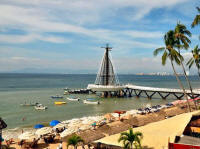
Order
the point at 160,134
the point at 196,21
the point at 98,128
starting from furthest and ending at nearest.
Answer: the point at 196,21 < the point at 98,128 < the point at 160,134

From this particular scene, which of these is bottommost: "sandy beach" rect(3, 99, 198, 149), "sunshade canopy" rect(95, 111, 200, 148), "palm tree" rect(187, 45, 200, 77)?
"sandy beach" rect(3, 99, 198, 149)

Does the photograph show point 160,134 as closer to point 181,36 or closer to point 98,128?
point 98,128

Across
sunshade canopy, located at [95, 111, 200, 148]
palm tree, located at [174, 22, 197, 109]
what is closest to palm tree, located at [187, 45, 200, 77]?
palm tree, located at [174, 22, 197, 109]

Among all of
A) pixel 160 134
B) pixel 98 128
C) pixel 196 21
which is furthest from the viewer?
pixel 196 21

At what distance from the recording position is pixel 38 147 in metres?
19.4

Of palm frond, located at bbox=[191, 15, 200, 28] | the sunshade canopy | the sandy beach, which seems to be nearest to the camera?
the sunshade canopy

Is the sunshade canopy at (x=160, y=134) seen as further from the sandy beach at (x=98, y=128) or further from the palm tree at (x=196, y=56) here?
the palm tree at (x=196, y=56)

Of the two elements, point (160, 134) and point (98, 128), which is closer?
point (160, 134)

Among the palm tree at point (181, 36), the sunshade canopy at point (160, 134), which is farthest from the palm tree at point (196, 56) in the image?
the sunshade canopy at point (160, 134)

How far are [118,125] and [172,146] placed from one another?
818 cm

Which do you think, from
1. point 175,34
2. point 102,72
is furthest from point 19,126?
point 102,72

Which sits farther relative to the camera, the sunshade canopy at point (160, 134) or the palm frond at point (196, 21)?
the palm frond at point (196, 21)

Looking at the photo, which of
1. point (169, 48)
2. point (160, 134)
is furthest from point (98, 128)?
point (169, 48)

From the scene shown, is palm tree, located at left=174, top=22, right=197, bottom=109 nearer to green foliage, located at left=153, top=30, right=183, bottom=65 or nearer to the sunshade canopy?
green foliage, located at left=153, top=30, right=183, bottom=65
